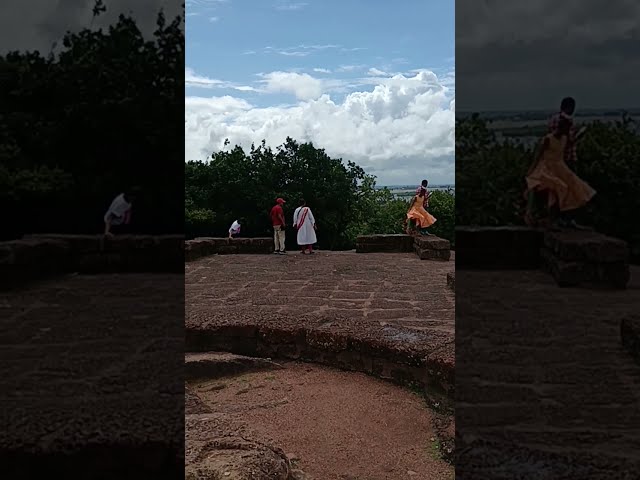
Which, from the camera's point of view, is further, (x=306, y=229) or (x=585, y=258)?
(x=306, y=229)

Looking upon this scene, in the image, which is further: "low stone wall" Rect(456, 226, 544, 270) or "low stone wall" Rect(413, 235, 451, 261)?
"low stone wall" Rect(413, 235, 451, 261)

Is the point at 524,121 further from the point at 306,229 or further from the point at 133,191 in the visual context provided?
the point at 306,229

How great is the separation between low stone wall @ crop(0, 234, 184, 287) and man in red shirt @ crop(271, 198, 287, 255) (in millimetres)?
9836

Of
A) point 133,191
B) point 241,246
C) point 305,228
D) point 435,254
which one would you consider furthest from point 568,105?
point 241,246

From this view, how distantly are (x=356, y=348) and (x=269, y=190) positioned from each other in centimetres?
1460

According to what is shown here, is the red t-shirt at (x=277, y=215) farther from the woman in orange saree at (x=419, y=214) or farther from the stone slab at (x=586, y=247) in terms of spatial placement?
the stone slab at (x=586, y=247)

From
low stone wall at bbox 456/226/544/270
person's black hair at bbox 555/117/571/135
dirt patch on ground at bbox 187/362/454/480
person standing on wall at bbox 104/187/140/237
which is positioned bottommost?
dirt patch on ground at bbox 187/362/454/480

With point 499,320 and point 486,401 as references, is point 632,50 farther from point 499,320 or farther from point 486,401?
point 486,401

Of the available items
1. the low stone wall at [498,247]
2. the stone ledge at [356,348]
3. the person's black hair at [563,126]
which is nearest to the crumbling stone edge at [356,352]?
the stone ledge at [356,348]

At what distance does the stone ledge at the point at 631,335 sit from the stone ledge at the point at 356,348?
1.87 m

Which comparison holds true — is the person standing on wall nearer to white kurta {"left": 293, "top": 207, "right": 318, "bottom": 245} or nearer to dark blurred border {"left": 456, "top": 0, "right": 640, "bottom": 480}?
dark blurred border {"left": 456, "top": 0, "right": 640, "bottom": 480}

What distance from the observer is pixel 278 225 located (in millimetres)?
12172

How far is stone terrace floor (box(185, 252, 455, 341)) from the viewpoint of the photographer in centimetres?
554

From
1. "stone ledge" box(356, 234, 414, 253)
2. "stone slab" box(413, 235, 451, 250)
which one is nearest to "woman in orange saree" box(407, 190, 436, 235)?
"stone ledge" box(356, 234, 414, 253)
